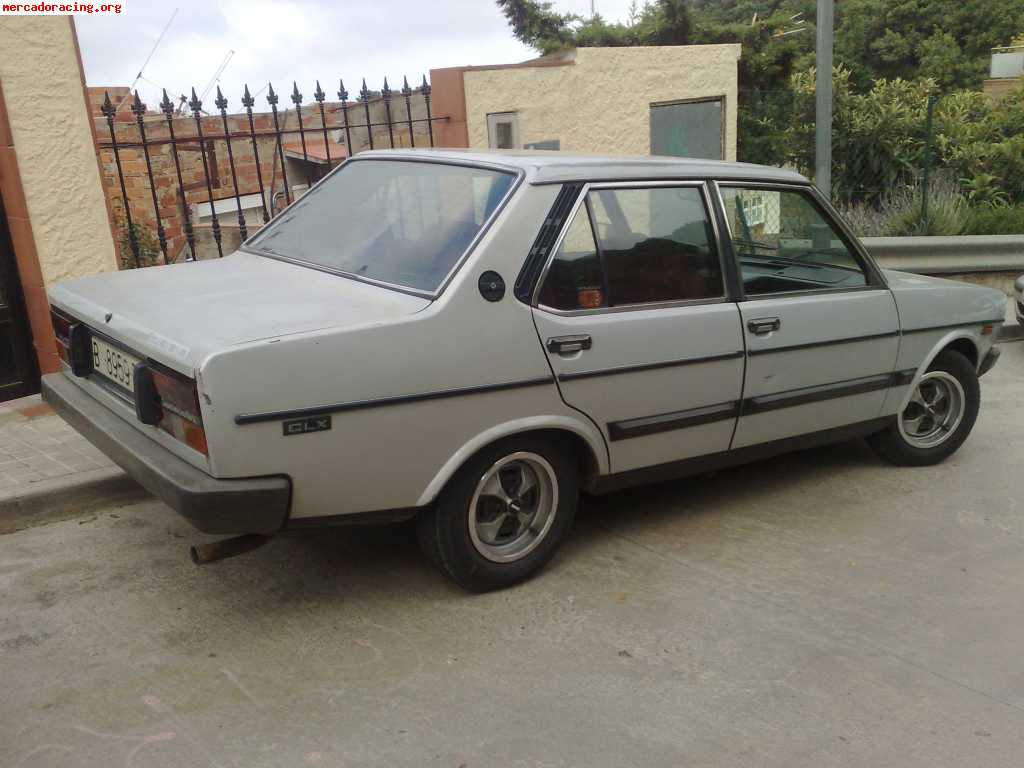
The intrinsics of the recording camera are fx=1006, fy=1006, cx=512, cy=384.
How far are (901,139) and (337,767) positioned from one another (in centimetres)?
1172

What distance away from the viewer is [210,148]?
8547 mm

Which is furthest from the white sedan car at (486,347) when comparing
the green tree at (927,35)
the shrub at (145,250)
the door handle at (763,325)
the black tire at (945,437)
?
the green tree at (927,35)

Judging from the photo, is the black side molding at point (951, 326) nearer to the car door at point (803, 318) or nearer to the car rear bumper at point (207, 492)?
the car door at point (803, 318)

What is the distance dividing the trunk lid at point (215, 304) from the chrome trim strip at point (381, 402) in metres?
0.25

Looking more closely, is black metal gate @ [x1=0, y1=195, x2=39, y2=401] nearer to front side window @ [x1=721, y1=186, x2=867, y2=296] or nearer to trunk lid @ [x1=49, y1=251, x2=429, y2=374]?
trunk lid @ [x1=49, y1=251, x2=429, y2=374]

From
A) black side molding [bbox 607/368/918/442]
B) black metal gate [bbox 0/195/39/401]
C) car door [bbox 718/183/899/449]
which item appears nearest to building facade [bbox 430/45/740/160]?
black metal gate [bbox 0/195/39/401]

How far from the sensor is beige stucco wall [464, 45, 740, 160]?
850 centimetres

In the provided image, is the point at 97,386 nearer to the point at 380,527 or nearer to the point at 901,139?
the point at 380,527

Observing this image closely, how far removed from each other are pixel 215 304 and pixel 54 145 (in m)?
3.33

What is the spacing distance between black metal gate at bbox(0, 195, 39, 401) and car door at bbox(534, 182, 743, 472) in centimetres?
415

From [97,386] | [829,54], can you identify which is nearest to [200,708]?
[97,386]

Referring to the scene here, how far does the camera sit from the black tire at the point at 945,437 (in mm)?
5336

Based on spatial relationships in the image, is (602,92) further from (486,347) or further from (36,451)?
(486,347)

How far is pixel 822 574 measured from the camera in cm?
418
